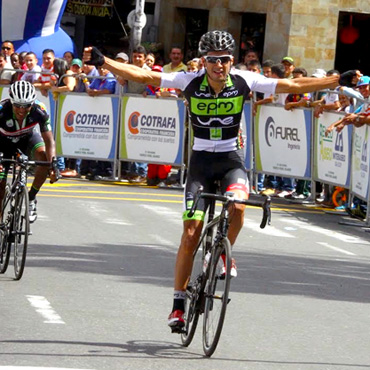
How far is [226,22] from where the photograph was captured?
111 ft

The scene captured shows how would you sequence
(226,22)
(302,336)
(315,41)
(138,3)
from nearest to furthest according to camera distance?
1. (302,336)
2. (138,3)
3. (315,41)
4. (226,22)

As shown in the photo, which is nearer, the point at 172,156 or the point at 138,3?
the point at 172,156

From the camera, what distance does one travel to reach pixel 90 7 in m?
34.8

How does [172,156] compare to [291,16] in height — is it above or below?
below

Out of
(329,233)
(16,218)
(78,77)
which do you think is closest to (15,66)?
(78,77)

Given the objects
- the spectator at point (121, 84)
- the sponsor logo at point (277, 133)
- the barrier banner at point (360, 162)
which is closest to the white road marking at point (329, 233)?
the barrier banner at point (360, 162)

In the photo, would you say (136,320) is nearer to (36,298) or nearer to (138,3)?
(36,298)

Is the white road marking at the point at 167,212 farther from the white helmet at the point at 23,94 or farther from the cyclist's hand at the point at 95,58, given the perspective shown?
the cyclist's hand at the point at 95,58

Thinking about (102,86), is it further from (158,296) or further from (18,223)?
(158,296)

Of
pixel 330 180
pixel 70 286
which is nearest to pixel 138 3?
pixel 330 180

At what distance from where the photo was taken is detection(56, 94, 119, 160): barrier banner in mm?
21047

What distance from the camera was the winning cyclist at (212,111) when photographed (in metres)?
8.83

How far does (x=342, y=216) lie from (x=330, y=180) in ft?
2.43

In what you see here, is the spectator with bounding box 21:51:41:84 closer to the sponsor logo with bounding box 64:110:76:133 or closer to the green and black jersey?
the sponsor logo with bounding box 64:110:76:133
